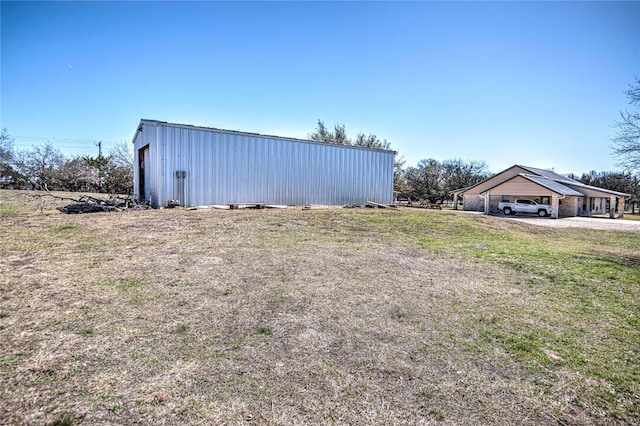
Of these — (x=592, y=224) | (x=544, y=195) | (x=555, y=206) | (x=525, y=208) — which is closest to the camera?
(x=592, y=224)

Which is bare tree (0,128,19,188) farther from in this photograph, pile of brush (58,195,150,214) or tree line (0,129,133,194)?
pile of brush (58,195,150,214)

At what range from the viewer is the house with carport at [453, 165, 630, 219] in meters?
25.4

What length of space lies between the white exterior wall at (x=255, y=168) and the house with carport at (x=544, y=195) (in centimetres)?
1403

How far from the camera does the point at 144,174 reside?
15.8 meters

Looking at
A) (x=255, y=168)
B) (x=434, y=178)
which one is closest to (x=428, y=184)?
(x=434, y=178)

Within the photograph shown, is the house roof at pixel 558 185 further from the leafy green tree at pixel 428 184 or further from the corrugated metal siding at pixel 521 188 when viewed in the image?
the leafy green tree at pixel 428 184

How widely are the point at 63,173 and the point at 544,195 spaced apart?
3913 cm

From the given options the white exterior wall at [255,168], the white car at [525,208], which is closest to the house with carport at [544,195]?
the white car at [525,208]

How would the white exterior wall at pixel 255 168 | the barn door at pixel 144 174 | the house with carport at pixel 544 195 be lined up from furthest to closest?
1. the house with carport at pixel 544 195
2. the barn door at pixel 144 174
3. the white exterior wall at pixel 255 168

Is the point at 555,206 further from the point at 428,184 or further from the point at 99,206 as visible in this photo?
the point at 99,206

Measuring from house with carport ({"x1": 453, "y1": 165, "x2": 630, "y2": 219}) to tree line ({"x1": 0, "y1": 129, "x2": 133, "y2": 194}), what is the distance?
3069 centimetres

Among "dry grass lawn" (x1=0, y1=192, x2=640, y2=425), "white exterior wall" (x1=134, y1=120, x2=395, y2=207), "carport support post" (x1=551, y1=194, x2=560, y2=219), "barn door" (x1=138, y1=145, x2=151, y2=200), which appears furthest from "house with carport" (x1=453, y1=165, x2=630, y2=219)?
"barn door" (x1=138, y1=145, x2=151, y2=200)

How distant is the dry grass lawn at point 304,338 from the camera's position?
2.09m

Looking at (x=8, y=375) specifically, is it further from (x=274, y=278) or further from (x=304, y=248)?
(x=304, y=248)
